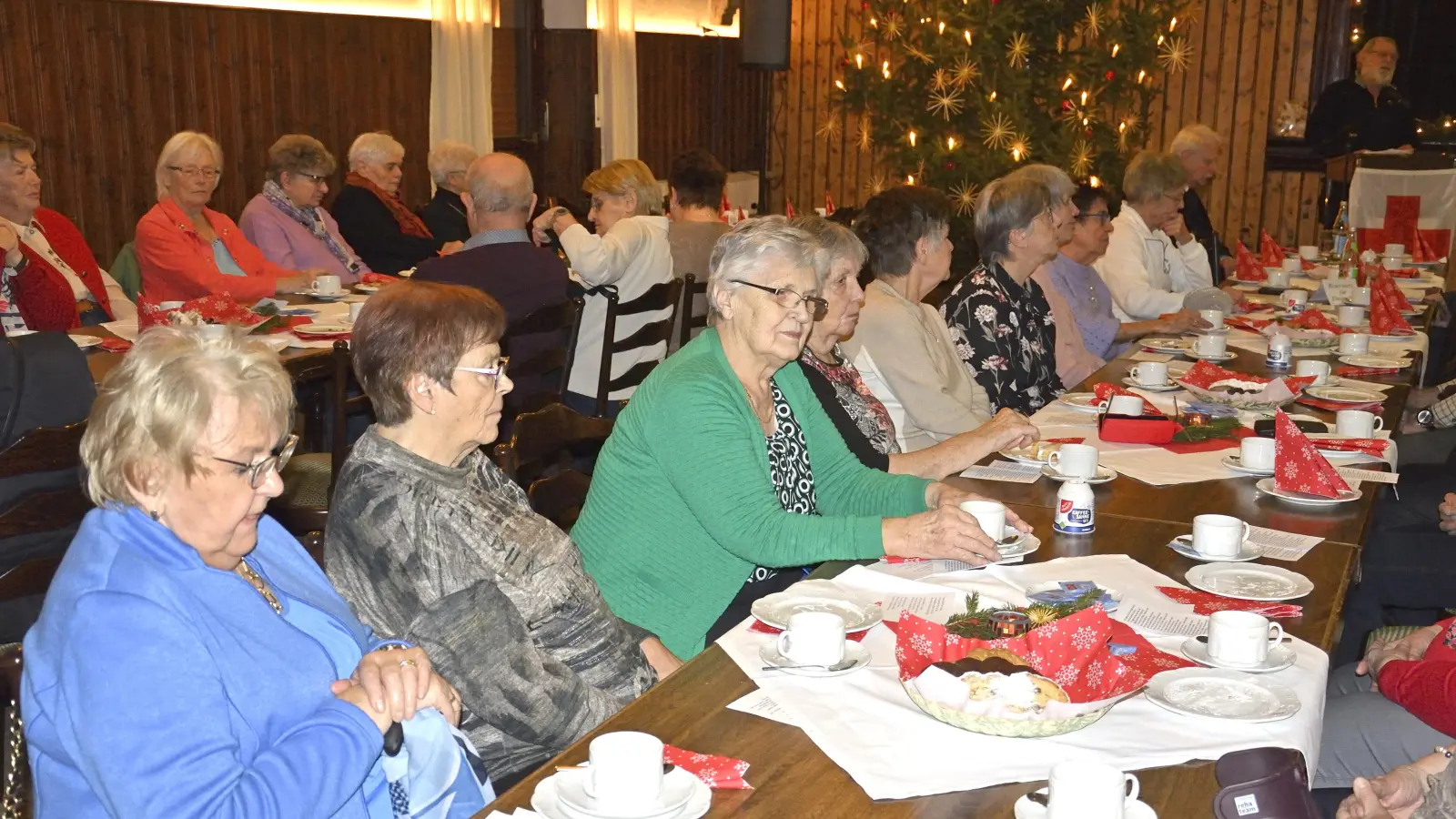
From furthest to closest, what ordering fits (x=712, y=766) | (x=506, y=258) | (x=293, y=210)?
(x=293, y=210) → (x=506, y=258) → (x=712, y=766)

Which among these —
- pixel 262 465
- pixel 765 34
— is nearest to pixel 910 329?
pixel 262 465

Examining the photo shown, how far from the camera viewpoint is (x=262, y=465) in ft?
5.30

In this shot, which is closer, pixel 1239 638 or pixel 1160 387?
pixel 1239 638

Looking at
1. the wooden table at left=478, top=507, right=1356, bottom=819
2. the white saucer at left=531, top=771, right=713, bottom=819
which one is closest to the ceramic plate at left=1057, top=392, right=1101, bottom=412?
the wooden table at left=478, top=507, right=1356, bottom=819

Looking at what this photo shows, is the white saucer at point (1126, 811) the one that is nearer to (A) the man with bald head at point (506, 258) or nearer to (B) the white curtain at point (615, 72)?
(A) the man with bald head at point (506, 258)

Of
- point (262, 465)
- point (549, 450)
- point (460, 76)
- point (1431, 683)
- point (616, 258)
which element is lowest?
point (1431, 683)

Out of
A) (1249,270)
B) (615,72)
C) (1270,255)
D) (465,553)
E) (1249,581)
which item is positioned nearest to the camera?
(465,553)

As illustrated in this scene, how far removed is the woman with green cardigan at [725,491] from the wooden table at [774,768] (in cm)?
46

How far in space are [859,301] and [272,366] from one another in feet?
5.91

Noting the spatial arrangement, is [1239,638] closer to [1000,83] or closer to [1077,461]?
[1077,461]

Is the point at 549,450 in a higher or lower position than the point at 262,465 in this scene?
lower

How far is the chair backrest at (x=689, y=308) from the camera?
5215 mm

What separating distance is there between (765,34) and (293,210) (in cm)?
372

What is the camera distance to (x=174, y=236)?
Result: 526 cm
